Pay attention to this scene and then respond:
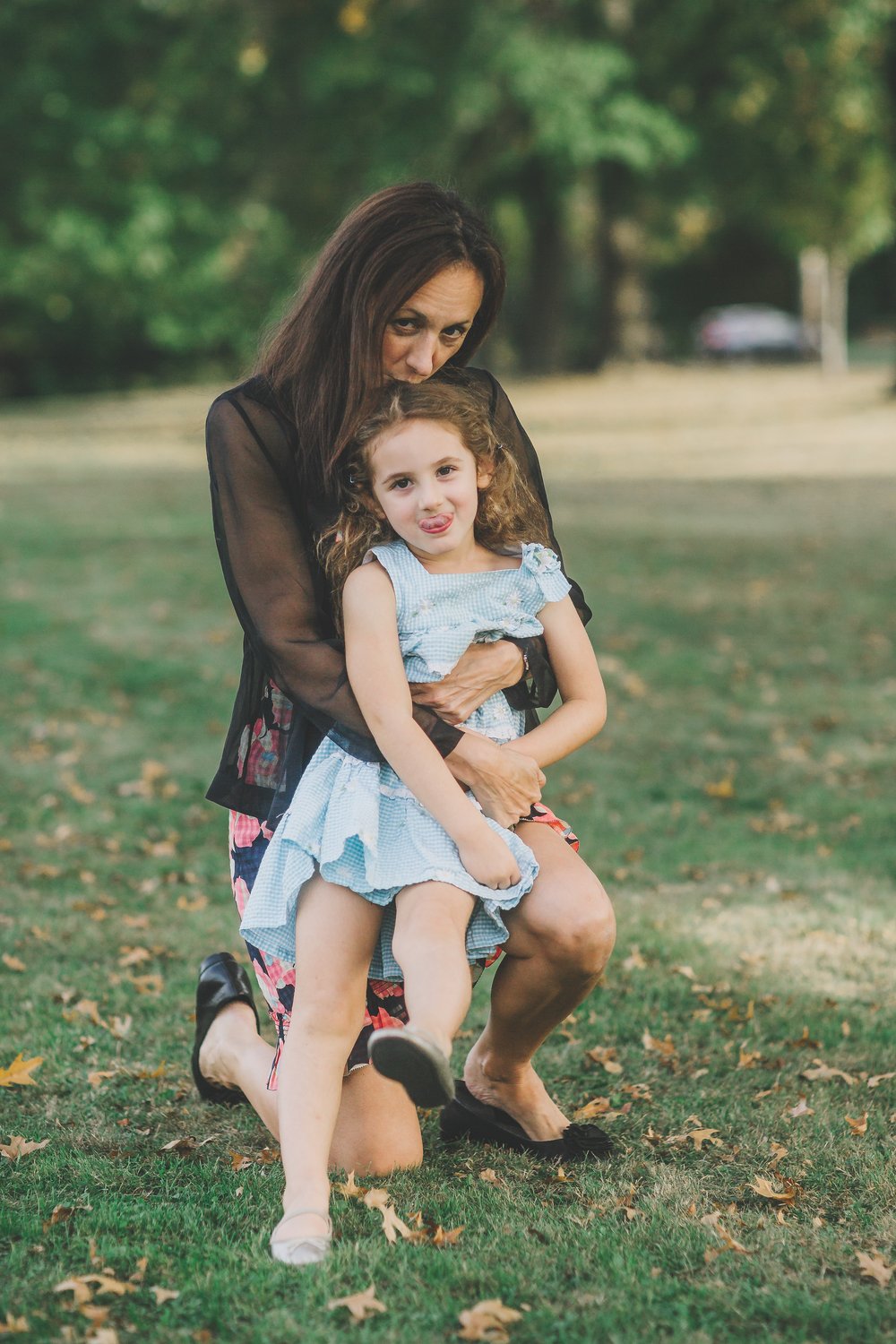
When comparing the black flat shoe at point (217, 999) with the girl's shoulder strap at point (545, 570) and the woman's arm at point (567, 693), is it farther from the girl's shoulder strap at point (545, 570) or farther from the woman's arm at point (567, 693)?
the girl's shoulder strap at point (545, 570)

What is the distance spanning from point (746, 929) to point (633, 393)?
21.7m

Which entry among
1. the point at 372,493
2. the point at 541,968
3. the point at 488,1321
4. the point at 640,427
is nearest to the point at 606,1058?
the point at 541,968

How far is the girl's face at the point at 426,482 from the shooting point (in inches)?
124

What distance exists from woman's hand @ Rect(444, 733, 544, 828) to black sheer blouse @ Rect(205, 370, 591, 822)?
37mm

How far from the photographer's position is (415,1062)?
268 centimetres

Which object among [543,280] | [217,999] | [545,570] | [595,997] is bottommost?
[595,997]

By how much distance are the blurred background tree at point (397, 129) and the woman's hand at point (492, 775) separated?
18.0m

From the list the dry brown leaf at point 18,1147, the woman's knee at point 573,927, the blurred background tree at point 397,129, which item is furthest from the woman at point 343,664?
the blurred background tree at point 397,129

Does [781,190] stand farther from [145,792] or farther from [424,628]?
[424,628]

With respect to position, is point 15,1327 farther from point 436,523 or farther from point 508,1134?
point 436,523

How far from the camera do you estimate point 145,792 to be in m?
6.77

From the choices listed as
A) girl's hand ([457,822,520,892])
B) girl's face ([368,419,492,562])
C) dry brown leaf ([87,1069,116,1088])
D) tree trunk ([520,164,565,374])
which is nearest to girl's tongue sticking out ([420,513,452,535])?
girl's face ([368,419,492,562])

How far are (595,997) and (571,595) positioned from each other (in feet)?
5.25

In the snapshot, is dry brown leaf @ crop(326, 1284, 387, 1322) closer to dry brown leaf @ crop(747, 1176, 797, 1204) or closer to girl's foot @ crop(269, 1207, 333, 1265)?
girl's foot @ crop(269, 1207, 333, 1265)
